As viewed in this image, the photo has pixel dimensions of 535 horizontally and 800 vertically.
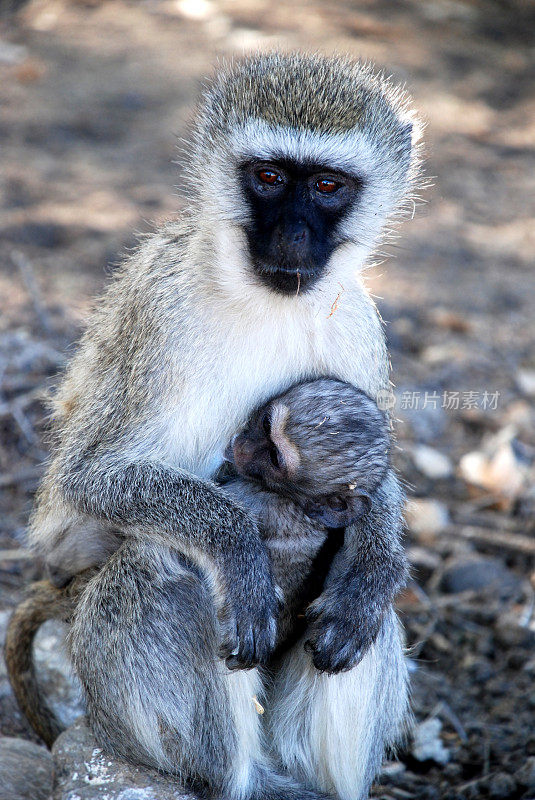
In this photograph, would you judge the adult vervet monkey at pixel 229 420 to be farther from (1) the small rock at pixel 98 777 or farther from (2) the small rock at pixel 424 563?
(2) the small rock at pixel 424 563

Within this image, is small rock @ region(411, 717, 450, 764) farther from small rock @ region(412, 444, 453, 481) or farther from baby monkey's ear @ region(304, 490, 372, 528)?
small rock @ region(412, 444, 453, 481)


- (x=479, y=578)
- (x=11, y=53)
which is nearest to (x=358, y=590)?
(x=479, y=578)

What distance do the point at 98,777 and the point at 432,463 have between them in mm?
3072

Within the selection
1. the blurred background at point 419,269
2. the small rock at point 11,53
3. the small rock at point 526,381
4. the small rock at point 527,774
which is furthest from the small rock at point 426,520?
the small rock at point 11,53

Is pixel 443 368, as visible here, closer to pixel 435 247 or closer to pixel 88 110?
pixel 435 247

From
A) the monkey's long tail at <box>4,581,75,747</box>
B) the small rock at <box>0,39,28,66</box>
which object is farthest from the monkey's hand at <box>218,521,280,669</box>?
the small rock at <box>0,39,28,66</box>

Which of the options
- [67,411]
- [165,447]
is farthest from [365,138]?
[67,411]

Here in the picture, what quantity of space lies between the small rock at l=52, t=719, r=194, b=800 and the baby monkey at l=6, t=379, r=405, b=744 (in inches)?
20.8

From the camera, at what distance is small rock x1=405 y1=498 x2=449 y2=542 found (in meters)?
5.14

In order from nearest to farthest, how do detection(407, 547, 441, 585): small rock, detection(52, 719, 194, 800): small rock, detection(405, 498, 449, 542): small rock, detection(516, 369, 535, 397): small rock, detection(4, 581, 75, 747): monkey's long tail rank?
detection(52, 719, 194, 800): small rock, detection(4, 581, 75, 747): monkey's long tail, detection(407, 547, 441, 585): small rock, detection(405, 498, 449, 542): small rock, detection(516, 369, 535, 397): small rock

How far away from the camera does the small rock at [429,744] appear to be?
3.98 meters

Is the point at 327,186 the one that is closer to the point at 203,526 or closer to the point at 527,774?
the point at 203,526

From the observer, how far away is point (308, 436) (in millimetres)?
3297

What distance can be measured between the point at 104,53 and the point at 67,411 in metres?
6.39
